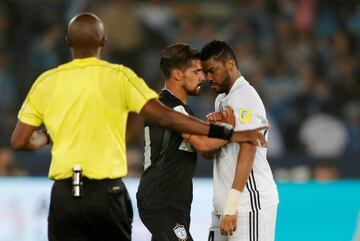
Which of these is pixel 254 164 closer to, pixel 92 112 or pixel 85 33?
pixel 92 112

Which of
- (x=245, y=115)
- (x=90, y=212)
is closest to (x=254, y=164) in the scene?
(x=245, y=115)

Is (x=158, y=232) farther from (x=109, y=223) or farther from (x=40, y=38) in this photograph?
(x=40, y=38)

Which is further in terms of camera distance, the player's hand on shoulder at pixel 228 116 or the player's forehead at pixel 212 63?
the player's forehead at pixel 212 63

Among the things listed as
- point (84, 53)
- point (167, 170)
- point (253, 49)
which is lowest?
point (167, 170)

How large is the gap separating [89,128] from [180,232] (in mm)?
1064

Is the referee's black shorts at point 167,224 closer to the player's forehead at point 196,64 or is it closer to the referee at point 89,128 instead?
the referee at point 89,128

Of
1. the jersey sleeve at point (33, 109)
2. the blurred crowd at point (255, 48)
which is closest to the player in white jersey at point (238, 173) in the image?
the jersey sleeve at point (33, 109)

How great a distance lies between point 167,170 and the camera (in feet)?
23.1

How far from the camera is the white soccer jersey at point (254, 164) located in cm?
694

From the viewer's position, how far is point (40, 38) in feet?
48.1

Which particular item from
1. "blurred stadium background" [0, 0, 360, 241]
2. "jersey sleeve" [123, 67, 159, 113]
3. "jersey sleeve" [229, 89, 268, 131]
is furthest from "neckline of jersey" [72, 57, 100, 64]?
"blurred stadium background" [0, 0, 360, 241]

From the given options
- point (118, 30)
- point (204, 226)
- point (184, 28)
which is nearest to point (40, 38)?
point (118, 30)

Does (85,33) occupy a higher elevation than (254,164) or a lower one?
higher

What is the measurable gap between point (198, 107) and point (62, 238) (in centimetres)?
731
